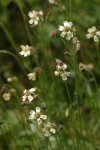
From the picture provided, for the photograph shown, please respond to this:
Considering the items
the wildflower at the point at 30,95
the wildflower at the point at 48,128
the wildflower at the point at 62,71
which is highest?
the wildflower at the point at 62,71

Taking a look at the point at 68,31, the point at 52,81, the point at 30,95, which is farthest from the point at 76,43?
the point at 52,81

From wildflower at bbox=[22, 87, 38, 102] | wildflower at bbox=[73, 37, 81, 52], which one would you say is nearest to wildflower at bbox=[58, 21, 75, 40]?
wildflower at bbox=[73, 37, 81, 52]

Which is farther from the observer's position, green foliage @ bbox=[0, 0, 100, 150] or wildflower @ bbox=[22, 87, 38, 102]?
green foliage @ bbox=[0, 0, 100, 150]

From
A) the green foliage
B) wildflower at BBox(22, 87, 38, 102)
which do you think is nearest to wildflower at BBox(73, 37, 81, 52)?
the green foliage

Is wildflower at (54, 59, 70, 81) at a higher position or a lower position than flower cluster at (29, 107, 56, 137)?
higher

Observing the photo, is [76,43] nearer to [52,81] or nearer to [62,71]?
[62,71]

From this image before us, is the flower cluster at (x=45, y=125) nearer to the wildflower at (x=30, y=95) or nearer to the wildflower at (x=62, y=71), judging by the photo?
the wildflower at (x=30, y=95)

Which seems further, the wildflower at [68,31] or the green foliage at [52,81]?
the green foliage at [52,81]

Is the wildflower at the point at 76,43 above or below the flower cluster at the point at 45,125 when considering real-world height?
above

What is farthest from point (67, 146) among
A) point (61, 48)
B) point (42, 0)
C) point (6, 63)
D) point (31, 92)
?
point (42, 0)

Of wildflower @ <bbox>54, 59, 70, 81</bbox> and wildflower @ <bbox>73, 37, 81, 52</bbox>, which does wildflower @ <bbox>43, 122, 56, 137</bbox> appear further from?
wildflower @ <bbox>73, 37, 81, 52</bbox>

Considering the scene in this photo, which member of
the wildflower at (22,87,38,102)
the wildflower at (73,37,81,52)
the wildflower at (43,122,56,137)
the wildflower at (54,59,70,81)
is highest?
the wildflower at (73,37,81,52)

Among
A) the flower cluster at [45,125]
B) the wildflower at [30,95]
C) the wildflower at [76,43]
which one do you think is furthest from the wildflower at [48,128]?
the wildflower at [76,43]
